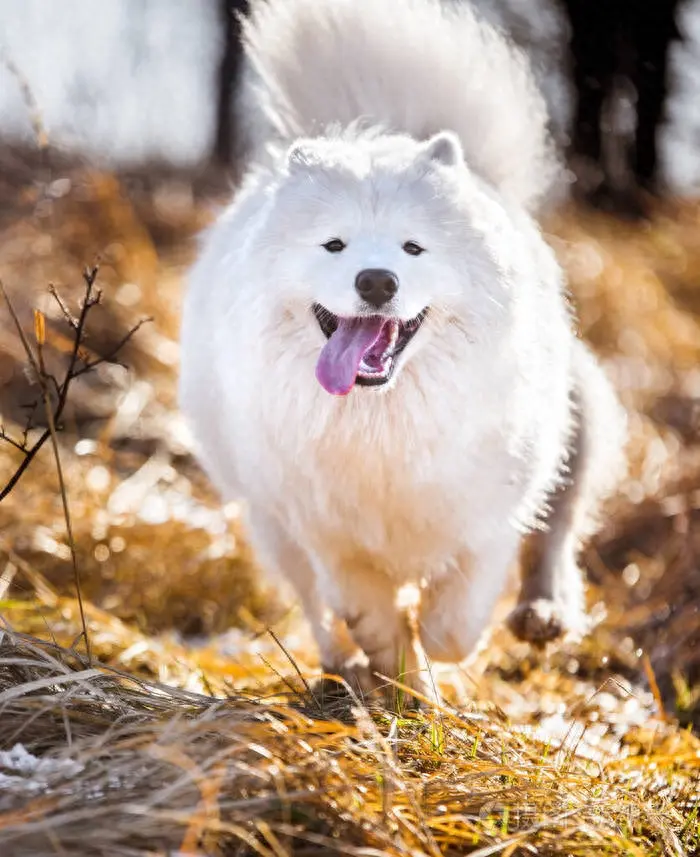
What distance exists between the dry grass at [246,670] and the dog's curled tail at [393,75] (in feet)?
3.30

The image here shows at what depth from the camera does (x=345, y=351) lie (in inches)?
117

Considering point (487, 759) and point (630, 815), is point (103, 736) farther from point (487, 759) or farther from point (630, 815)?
point (630, 815)

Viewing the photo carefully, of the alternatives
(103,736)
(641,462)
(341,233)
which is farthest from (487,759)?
(641,462)

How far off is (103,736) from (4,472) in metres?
3.05

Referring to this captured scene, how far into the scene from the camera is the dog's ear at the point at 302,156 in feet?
10.7

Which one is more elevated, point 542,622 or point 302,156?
point 302,156

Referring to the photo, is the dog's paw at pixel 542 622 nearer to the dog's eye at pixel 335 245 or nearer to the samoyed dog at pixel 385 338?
the samoyed dog at pixel 385 338

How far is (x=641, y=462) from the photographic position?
5977 mm

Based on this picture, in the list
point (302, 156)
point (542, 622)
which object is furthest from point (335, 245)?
point (542, 622)

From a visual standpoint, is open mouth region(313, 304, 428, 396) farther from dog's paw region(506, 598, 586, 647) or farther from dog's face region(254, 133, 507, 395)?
dog's paw region(506, 598, 586, 647)

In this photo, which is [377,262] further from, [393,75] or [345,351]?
[393,75]

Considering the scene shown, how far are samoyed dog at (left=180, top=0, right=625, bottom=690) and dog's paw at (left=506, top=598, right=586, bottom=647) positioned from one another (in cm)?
1

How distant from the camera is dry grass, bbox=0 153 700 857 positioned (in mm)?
2072

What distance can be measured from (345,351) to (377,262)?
262 mm
